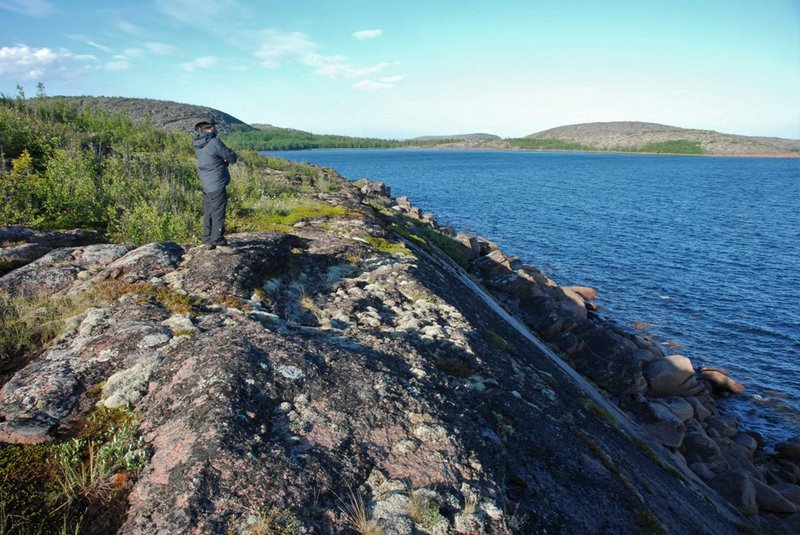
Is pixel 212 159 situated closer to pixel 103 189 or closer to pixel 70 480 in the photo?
pixel 70 480

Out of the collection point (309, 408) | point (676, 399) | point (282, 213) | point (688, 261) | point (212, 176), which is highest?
point (212, 176)

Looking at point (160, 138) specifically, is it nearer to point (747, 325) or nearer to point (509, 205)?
point (747, 325)

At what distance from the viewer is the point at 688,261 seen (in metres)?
34.7

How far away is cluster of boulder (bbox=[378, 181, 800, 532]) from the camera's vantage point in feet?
38.0

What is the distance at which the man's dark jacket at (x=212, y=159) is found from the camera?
8.16m

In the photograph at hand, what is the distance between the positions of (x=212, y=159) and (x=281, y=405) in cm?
557

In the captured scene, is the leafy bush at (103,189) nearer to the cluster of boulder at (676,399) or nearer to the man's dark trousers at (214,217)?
the man's dark trousers at (214,217)

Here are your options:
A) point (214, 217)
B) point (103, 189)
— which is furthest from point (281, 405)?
point (103, 189)

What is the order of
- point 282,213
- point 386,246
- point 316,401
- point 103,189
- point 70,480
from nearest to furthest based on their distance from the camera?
1. point 70,480
2. point 316,401
3. point 386,246
4. point 103,189
5. point 282,213

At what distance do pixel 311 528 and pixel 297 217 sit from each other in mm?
10645

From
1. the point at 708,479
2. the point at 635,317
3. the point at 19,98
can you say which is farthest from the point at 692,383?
the point at 19,98

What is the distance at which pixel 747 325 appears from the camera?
24.3 meters

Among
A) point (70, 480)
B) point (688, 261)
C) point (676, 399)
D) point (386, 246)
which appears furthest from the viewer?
point (688, 261)

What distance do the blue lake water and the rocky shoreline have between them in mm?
13072
